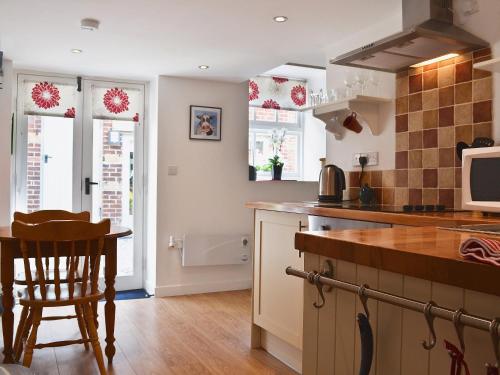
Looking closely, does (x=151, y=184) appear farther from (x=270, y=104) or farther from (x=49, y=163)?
(x=270, y=104)

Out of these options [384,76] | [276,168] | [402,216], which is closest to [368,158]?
[384,76]

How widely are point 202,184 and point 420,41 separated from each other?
278cm

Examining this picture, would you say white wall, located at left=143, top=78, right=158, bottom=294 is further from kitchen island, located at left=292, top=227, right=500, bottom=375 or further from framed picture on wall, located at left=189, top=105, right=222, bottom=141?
kitchen island, located at left=292, top=227, right=500, bottom=375

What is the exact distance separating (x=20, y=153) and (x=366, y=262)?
4.03 metres

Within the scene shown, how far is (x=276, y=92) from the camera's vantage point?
521cm

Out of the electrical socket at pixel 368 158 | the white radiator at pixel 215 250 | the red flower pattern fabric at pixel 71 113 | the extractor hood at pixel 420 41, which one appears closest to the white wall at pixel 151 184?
the white radiator at pixel 215 250

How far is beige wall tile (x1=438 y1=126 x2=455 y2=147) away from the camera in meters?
2.47

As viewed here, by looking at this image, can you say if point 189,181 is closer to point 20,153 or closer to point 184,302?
point 184,302

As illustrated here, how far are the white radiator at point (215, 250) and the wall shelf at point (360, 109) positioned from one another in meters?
1.89

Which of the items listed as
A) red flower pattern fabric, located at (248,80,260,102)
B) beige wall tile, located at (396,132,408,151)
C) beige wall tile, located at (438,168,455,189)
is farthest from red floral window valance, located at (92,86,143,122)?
beige wall tile, located at (438,168,455,189)

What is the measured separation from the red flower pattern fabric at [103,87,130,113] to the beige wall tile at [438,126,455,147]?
10.3ft

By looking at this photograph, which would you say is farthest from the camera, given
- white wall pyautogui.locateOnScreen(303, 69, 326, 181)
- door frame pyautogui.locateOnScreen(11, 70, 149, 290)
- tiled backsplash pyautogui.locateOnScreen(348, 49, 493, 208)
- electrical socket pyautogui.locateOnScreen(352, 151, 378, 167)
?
white wall pyautogui.locateOnScreen(303, 69, 326, 181)

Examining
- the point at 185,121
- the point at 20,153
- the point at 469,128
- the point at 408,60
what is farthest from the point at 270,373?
the point at 20,153

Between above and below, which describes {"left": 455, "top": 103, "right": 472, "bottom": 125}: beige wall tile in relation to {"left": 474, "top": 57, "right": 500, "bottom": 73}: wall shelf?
below
